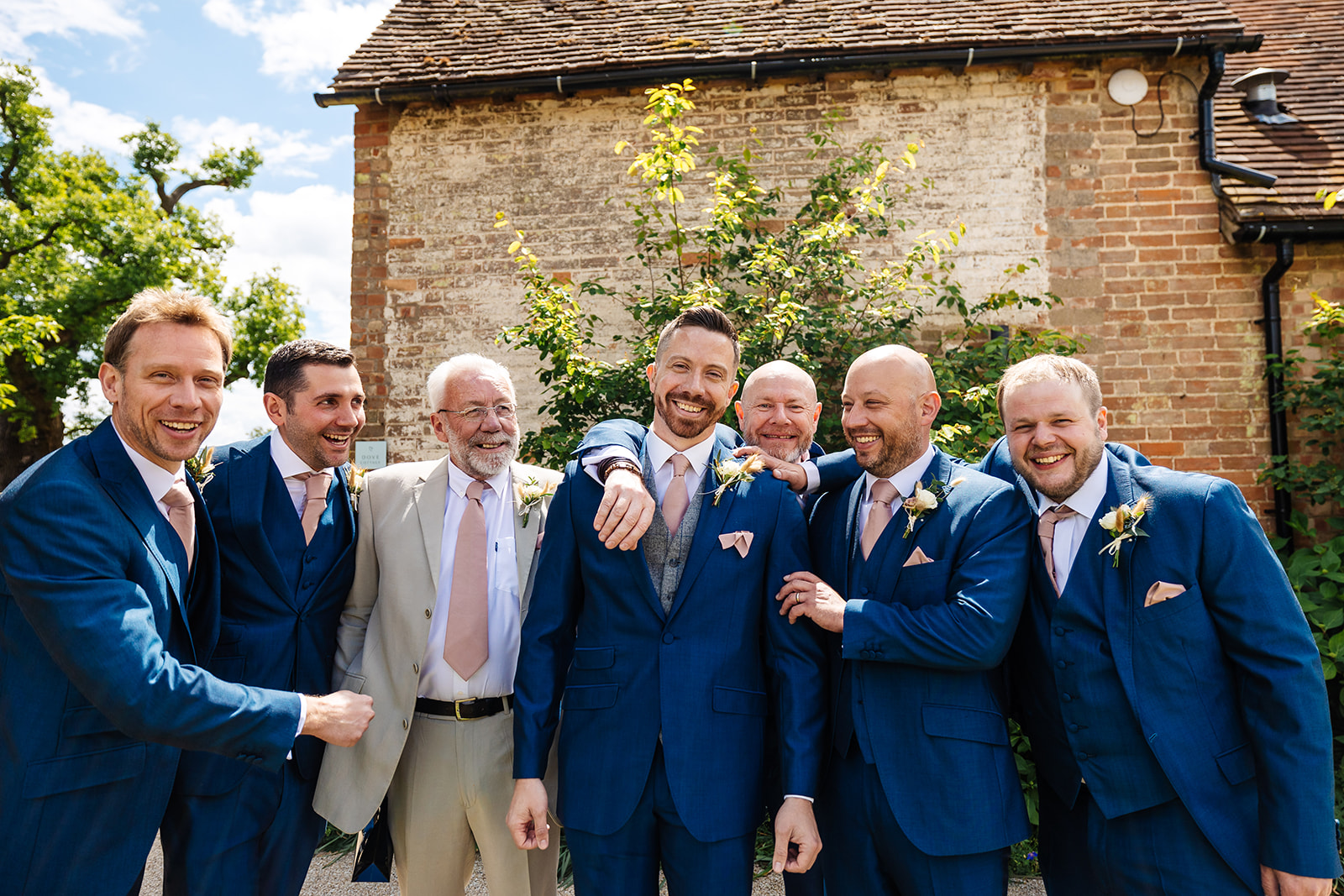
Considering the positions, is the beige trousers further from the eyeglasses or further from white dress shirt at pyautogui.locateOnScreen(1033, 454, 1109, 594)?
white dress shirt at pyautogui.locateOnScreen(1033, 454, 1109, 594)

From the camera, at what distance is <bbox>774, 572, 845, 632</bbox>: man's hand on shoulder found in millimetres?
2609

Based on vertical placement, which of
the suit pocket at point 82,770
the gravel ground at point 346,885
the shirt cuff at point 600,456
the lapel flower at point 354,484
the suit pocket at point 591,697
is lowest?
the gravel ground at point 346,885

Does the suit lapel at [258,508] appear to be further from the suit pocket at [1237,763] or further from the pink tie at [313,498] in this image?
the suit pocket at [1237,763]

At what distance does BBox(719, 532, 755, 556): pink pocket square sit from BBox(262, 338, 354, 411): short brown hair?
1.71 meters

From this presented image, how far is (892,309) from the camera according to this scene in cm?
666

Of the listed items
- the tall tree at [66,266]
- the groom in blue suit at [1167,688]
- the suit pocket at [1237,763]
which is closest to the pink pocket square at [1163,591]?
the groom in blue suit at [1167,688]

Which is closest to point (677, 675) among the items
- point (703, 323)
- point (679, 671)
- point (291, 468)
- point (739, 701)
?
point (679, 671)

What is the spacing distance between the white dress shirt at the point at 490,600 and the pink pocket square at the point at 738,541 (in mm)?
925

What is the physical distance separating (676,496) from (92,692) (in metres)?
1.84

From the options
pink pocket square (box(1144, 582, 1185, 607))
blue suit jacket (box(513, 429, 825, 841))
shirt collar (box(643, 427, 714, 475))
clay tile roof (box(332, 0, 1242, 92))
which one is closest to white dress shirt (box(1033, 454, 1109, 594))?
pink pocket square (box(1144, 582, 1185, 607))

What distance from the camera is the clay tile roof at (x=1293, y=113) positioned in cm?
710

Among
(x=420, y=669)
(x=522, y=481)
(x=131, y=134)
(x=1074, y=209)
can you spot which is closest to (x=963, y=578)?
(x=522, y=481)

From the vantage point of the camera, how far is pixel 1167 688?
2469 mm

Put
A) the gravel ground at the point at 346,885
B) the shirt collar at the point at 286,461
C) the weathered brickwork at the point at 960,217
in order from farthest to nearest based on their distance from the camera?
the weathered brickwork at the point at 960,217 → the gravel ground at the point at 346,885 → the shirt collar at the point at 286,461
